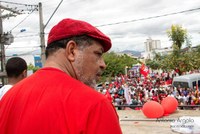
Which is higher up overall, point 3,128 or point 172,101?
point 3,128

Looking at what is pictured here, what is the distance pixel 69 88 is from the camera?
1258 mm

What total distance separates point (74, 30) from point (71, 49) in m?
0.09

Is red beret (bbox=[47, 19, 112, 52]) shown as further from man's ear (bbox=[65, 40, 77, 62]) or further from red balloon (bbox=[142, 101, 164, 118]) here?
red balloon (bbox=[142, 101, 164, 118])

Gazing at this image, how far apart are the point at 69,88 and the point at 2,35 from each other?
2220 cm

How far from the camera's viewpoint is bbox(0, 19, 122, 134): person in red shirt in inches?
46.3

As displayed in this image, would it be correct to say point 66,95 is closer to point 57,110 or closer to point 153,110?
point 57,110

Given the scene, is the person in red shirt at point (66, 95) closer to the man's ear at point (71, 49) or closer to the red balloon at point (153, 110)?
the man's ear at point (71, 49)

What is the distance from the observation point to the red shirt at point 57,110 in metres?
1.17

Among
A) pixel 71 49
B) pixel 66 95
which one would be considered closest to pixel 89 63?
pixel 71 49

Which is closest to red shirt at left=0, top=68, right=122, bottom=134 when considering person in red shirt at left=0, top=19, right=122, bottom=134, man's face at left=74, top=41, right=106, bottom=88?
person in red shirt at left=0, top=19, right=122, bottom=134

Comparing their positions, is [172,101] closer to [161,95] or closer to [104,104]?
[161,95]

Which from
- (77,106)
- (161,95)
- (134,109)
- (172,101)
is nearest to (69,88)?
(77,106)

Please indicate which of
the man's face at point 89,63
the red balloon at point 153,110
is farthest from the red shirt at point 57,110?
the red balloon at point 153,110

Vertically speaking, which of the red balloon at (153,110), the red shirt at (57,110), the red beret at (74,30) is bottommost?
the red balloon at (153,110)
